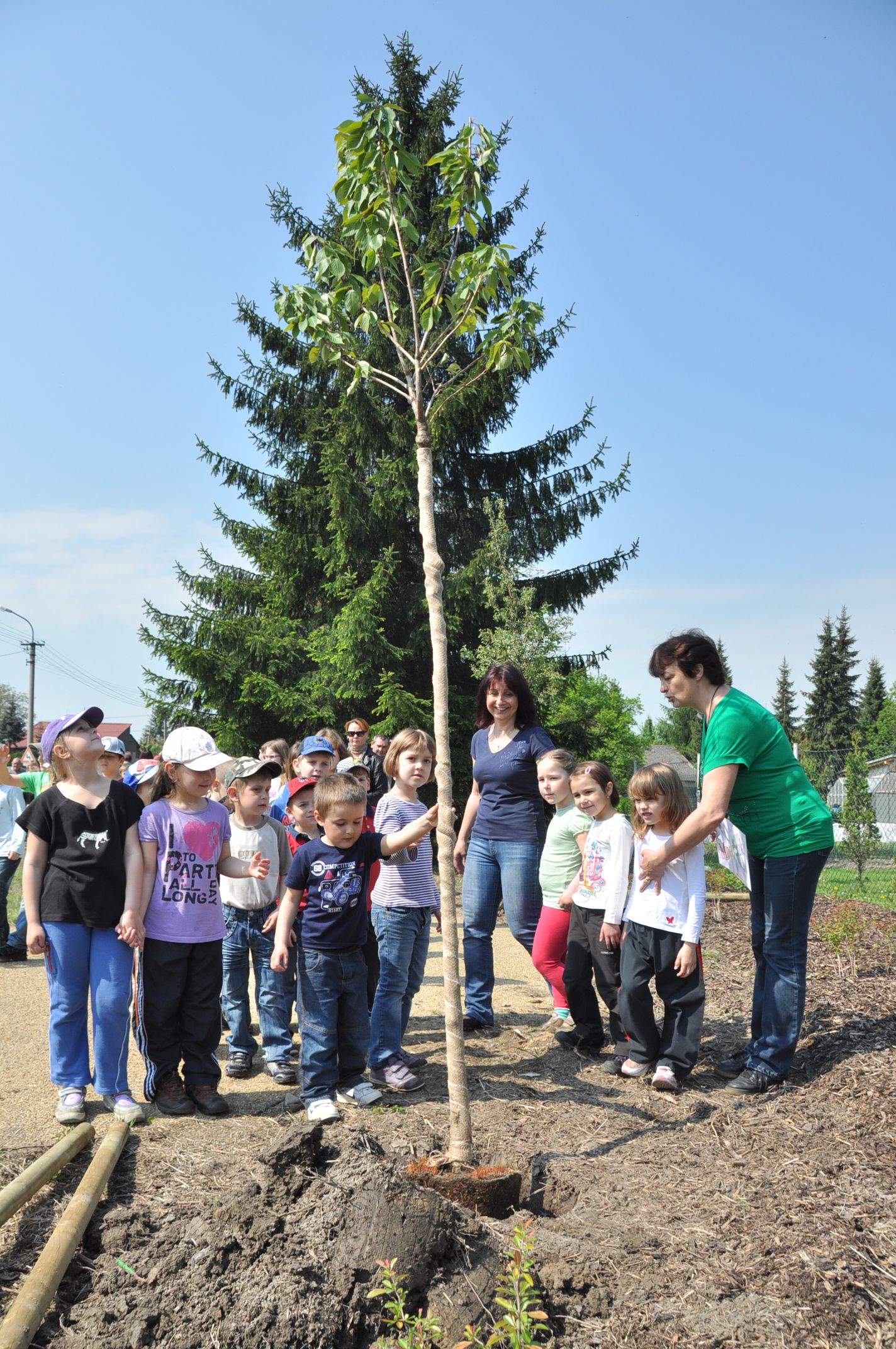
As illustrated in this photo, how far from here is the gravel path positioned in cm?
434

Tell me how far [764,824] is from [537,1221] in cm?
218

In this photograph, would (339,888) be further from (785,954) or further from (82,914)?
(785,954)

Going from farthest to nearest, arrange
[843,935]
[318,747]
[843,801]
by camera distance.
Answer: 1. [843,801]
2. [843,935]
3. [318,747]

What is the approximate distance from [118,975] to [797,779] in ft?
11.0

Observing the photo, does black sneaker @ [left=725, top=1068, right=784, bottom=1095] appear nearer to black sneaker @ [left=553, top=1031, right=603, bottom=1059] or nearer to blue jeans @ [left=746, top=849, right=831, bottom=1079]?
blue jeans @ [left=746, top=849, right=831, bottom=1079]

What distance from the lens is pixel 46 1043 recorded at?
5.76 m

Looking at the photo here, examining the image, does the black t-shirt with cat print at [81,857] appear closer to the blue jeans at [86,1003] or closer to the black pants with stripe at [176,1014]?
the blue jeans at [86,1003]

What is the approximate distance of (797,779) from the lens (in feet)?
15.0

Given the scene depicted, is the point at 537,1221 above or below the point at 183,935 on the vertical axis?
below

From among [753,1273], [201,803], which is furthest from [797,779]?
[201,803]

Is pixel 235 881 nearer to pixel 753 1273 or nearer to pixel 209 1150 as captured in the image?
pixel 209 1150

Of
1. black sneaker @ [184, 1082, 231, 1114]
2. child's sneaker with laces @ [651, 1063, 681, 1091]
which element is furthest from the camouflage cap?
child's sneaker with laces @ [651, 1063, 681, 1091]

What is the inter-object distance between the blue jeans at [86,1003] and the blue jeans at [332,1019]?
837 mm

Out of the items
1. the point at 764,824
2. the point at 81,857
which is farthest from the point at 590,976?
the point at 81,857
